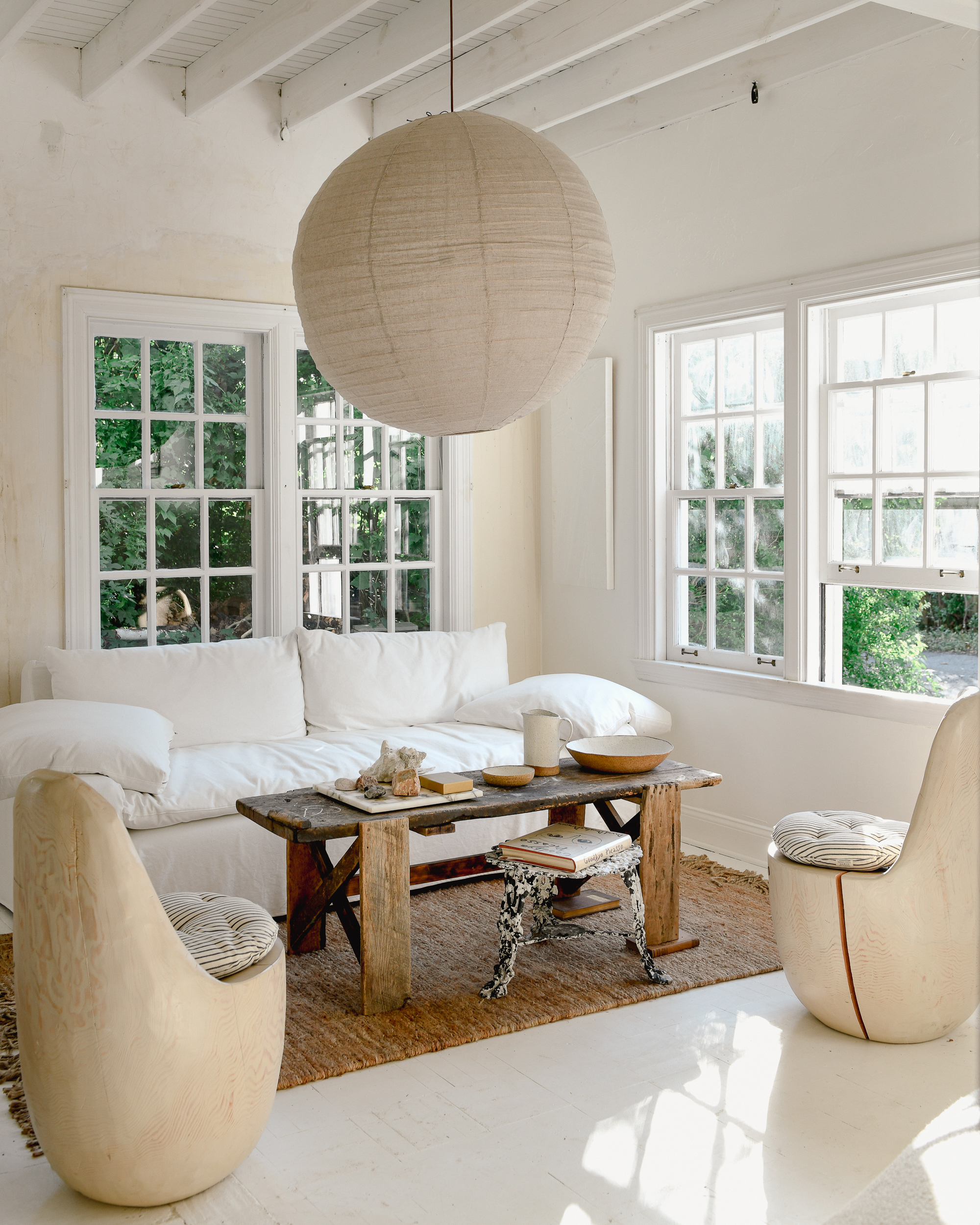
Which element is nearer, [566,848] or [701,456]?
[566,848]

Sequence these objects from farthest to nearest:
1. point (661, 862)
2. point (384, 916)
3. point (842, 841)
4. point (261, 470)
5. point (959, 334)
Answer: point (261, 470) < point (959, 334) < point (661, 862) < point (384, 916) < point (842, 841)

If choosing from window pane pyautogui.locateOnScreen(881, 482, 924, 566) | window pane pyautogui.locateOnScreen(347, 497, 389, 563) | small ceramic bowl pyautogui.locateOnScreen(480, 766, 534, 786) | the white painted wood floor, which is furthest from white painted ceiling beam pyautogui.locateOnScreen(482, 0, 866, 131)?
the white painted wood floor

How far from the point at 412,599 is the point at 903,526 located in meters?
2.39

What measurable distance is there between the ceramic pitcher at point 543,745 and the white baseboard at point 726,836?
124cm

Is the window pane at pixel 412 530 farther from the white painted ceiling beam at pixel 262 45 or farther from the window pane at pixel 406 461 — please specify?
the white painted ceiling beam at pixel 262 45

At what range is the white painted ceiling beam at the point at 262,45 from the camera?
3.95 metres

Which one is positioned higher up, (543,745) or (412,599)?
(412,599)

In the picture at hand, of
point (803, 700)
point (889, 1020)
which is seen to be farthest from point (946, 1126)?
point (803, 700)

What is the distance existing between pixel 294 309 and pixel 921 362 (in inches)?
107

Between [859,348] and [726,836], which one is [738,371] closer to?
[859,348]

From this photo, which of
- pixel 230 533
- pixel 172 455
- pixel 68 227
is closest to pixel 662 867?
pixel 230 533

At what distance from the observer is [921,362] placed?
4195 mm

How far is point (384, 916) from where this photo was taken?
3.27 metres

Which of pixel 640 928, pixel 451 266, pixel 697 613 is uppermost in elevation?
pixel 451 266
